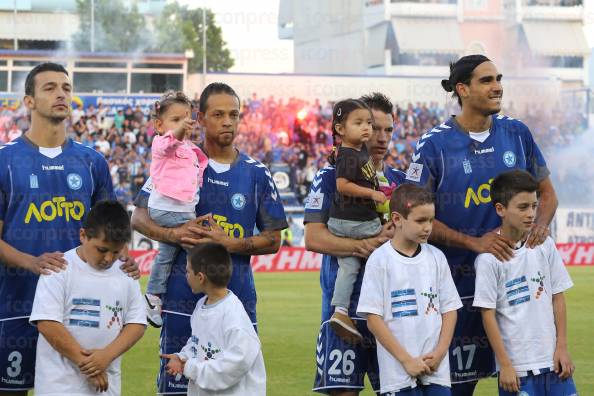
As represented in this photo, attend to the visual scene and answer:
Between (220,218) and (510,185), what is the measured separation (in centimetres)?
176

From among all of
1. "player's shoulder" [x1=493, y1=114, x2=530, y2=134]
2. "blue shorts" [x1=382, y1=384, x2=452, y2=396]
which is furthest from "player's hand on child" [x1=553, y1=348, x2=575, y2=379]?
"player's shoulder" [x1=493, y1=114, x2=530, y2=134]

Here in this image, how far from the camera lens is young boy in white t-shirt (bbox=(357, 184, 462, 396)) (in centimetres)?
582

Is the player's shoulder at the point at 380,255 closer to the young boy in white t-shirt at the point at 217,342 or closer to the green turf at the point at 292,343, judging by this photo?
the young boy in white t-shirt at the point at 217,342

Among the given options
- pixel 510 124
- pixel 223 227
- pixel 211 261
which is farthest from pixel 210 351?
pixel 510 124

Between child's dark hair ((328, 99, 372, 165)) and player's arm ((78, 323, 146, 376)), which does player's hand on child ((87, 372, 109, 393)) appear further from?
child's dark hair ((328, 99, 372, 165))

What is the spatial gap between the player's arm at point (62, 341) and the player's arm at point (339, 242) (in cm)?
162

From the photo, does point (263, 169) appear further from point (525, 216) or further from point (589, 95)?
point (589, 95)

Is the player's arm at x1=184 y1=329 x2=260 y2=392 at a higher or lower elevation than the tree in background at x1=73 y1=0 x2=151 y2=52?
lower

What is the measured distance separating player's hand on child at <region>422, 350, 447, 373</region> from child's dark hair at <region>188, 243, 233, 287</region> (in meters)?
1.21

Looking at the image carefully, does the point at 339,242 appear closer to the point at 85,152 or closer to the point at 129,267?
the point at 129,267

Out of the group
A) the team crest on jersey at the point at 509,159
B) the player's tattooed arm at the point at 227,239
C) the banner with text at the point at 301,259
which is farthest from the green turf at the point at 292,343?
the team crest on jersey at the point at 509,159

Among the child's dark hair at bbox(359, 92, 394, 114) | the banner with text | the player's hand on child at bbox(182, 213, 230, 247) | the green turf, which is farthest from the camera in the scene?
the banner with text

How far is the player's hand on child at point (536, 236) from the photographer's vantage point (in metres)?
6.25

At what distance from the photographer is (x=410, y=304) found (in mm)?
5906
